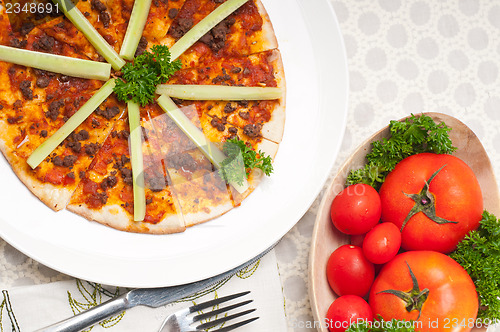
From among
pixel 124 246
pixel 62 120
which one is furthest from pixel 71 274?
pixel 62 120

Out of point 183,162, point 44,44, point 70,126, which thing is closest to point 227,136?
point 183,162

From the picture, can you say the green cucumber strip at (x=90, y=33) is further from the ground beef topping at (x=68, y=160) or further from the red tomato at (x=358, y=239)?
the red tomato at (x=358, y=239)

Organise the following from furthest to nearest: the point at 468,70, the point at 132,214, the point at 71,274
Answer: the point at 468,70 → the point at 132,214 → the point at 71,274

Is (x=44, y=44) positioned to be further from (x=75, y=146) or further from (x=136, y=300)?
(x=136, y=300)

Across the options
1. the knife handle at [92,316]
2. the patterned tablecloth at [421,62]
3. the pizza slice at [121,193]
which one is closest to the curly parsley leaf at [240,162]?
the pizza slice at [121,193]

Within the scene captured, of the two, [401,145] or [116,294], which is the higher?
[401,145]

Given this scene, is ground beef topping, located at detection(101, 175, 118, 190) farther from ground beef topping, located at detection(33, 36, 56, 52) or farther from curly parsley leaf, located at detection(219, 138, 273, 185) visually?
ground beef topping, located at detection(33, 36, 56, 52)

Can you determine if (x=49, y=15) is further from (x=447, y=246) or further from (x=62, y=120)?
(x=447, y=246)
